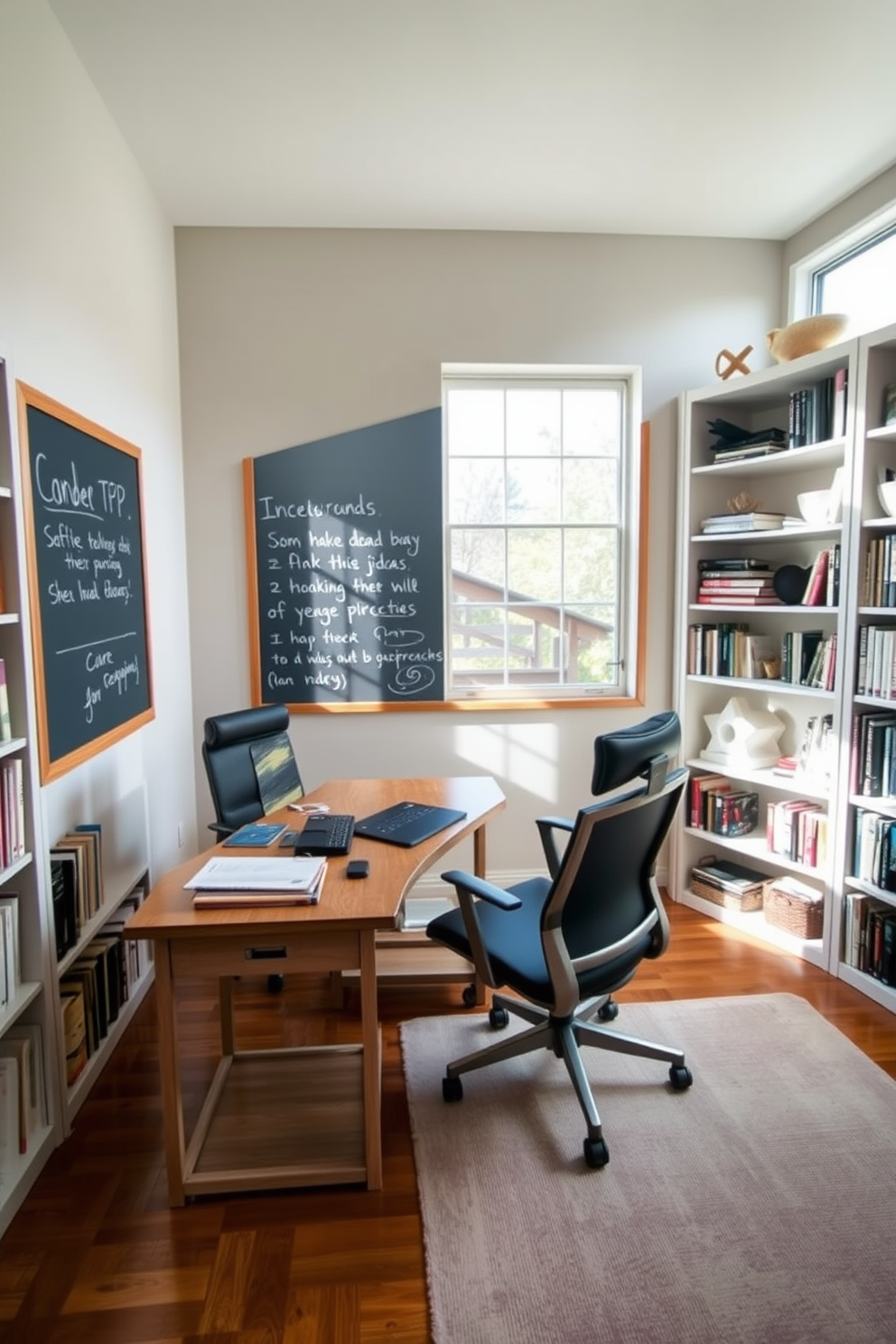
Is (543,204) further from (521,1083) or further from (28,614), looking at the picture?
(521,1083)

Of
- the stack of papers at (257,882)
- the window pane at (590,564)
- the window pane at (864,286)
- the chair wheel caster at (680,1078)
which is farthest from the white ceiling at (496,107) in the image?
the chair wheel caster at (680,1078)

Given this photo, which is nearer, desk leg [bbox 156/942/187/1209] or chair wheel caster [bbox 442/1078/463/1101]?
desk leg [bbox 156/942/187/1209]

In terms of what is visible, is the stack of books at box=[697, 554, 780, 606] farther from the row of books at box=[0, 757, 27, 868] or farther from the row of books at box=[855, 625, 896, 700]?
the row of books at box=[0, 757, 27, 868]

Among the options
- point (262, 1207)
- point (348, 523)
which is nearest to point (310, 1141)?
point (262, 1207)

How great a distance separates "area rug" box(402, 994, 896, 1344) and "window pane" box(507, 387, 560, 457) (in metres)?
2.51

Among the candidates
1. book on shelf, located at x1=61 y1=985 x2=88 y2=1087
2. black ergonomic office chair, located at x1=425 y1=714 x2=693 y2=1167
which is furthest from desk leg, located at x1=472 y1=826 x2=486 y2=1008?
book on shelf, located at x1=61 y1=985 x2=88 y2=1087

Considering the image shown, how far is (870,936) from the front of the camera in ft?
8.60

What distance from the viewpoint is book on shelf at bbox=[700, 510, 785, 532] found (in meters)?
3.03

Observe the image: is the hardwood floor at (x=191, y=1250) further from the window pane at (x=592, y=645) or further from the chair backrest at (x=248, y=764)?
the window pane at (x=592, y=645)

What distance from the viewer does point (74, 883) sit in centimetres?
202

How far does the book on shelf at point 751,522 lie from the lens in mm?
3027

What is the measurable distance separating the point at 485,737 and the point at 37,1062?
2117 mm

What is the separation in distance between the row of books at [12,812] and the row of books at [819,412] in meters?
2.92

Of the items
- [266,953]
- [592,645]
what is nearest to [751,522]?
[592,645]
